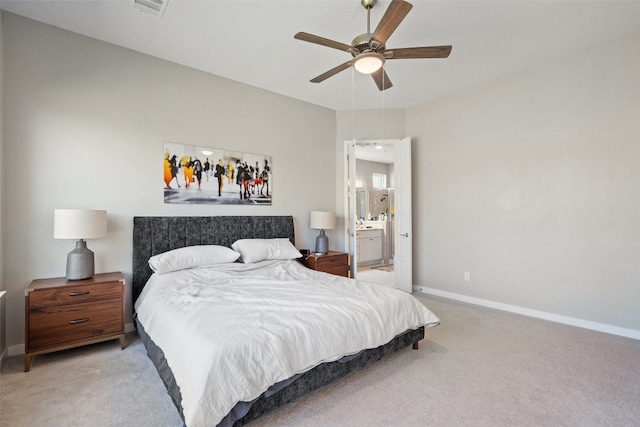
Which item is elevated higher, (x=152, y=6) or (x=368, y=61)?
(x=152, y=6)

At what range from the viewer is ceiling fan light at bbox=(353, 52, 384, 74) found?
2.27 meters

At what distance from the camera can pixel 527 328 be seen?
10.7 ft

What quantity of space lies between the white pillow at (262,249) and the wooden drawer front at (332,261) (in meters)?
0.42

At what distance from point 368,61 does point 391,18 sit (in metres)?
0.35

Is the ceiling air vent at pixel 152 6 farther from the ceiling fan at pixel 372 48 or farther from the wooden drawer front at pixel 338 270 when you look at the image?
the wooden drawer front at pixel 338 270

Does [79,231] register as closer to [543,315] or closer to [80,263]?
[80,263]

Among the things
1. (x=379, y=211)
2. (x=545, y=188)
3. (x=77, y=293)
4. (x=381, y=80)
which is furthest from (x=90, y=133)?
(x=379, y=211)

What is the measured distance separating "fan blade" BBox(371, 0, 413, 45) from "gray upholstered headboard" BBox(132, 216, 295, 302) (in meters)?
2.55

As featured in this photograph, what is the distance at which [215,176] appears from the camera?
373 cm

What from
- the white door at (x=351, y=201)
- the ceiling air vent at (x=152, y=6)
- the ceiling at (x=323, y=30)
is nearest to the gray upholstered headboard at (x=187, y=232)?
the white door at (x=351, y=201)

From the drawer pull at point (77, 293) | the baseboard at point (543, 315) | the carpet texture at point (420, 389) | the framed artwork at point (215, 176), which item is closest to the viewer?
the carpet texture at point (420, 389)

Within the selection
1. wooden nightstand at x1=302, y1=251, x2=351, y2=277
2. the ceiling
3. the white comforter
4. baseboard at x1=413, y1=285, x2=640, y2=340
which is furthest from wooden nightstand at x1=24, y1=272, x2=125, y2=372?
baseboard at x1=413, y1=285, x2=640, y2=340

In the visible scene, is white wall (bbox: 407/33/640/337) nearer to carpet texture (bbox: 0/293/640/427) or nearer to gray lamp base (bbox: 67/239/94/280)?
carpet texture (bbox: 0/293/640/427)

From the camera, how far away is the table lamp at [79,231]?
100 inches
